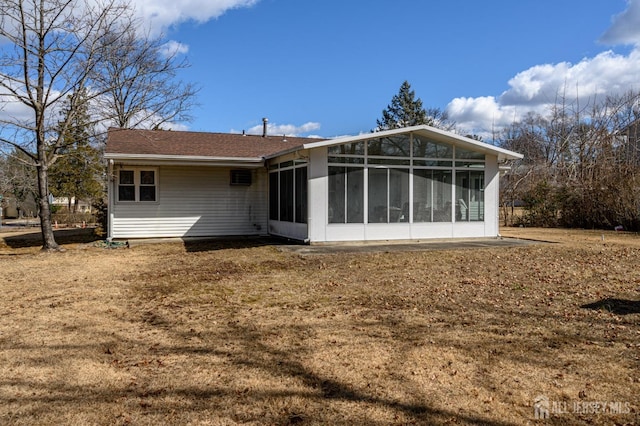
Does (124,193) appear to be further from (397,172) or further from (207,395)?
(207,395)

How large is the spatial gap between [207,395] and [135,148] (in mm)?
11787

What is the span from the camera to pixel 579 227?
20.1 metres

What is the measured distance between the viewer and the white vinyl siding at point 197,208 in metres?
14.0

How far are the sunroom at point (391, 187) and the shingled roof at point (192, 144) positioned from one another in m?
1.23

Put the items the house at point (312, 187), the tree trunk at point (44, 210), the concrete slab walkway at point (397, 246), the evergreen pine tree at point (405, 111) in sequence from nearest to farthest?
the concrete slab walkway at point (397, 246), the tree trunk at point (44, 210), the house at point (312, 187), the evergreen pine tree at point (405, 111)

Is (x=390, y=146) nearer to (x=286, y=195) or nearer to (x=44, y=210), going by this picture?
(x=286, y=195)

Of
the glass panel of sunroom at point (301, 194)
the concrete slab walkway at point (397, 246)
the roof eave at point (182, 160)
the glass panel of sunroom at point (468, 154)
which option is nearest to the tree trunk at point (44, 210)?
the roof eave at point (182, 160)

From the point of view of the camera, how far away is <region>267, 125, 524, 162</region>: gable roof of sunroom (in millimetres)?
11750

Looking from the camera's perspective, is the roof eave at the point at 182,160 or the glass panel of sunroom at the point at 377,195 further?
the roof eave at the point at 182,160

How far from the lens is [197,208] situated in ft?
48.2

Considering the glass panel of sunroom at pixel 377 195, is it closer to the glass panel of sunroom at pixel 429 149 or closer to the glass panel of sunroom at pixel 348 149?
the glass panel of sunroom at pixel 348 149

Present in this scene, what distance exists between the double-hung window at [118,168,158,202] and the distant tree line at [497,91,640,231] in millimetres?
16606

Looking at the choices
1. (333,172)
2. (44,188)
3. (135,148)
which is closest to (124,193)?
(135,148)

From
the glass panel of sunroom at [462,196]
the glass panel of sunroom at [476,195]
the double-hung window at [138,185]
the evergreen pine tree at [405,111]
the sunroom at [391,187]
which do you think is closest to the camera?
the sunroom at [391,187]
